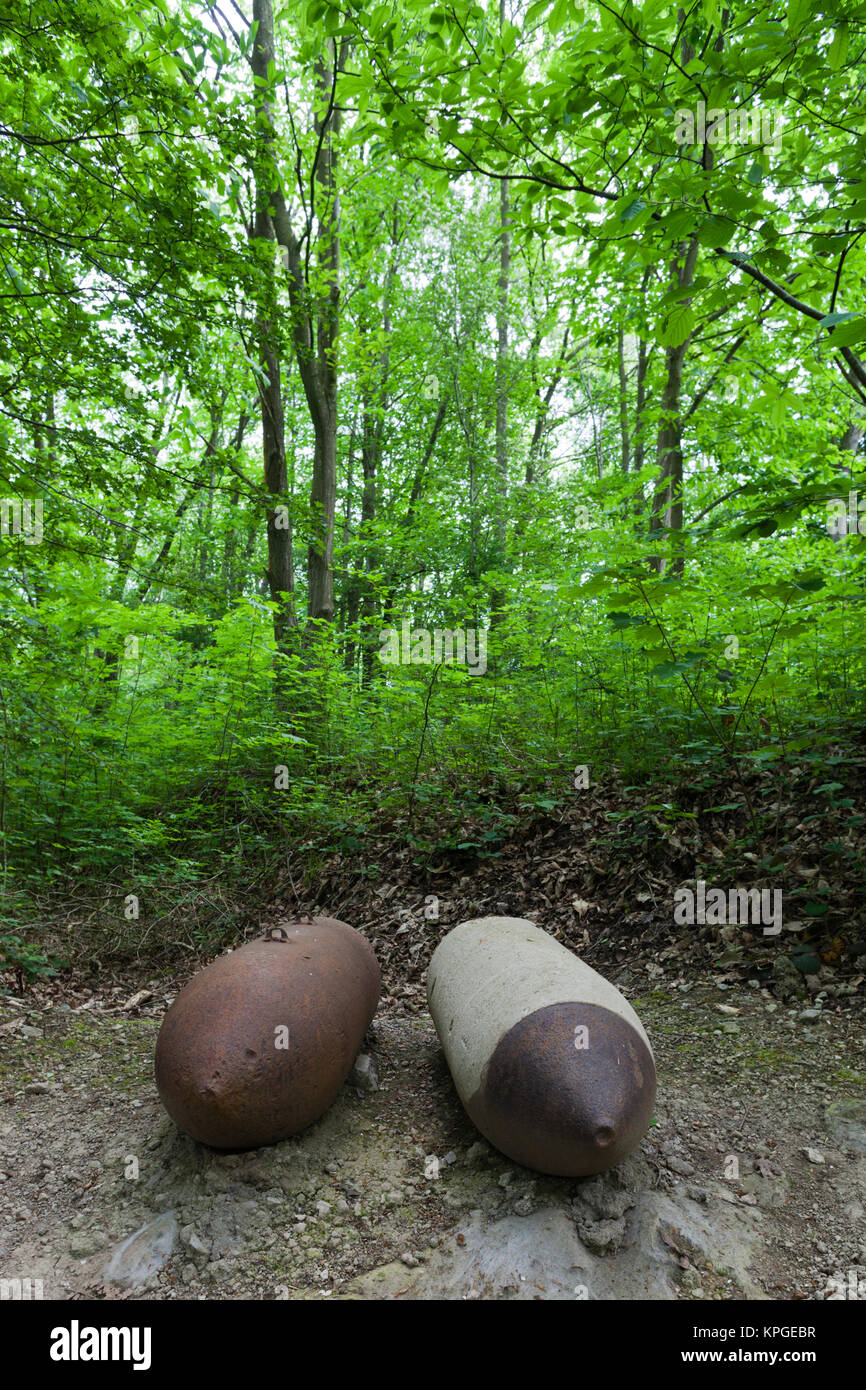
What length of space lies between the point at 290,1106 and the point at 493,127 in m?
5.11

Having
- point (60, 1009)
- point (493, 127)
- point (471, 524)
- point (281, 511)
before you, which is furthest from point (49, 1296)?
point (471, 524)

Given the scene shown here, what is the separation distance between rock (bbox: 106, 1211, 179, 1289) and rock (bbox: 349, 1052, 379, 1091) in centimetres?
108

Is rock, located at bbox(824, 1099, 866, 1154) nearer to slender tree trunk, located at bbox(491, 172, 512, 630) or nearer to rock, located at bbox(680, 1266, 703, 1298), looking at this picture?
rock, located at bbox(680, 1266, 703, 1298)

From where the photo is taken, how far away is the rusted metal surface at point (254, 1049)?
2.54 metres

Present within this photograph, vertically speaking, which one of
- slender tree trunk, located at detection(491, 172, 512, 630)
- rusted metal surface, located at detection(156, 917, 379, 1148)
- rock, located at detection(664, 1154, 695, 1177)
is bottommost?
rock, located at detection(664, 1154, 695, 1177)

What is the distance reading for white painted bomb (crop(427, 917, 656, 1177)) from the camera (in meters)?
2.29

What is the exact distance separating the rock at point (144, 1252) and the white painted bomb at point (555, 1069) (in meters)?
1.17

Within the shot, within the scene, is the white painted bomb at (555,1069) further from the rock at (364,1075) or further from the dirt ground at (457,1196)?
the rock at (364,1075)

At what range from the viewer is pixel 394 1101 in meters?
3.31

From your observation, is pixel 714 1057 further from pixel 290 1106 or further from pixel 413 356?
pixel 413 356

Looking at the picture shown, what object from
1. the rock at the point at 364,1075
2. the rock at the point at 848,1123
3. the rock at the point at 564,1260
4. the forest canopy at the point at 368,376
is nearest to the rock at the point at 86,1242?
the rock at the point at 564,1260

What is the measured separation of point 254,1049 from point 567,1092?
3.90 ft

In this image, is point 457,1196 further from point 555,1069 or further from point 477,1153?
point 555,1069

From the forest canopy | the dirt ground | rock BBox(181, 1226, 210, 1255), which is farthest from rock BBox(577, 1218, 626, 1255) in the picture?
the forest canopy
